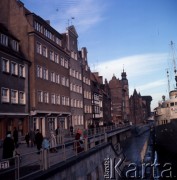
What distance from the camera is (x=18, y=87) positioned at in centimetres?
3231

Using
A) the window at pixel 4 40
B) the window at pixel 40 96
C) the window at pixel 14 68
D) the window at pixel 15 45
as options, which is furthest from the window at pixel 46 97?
the window at pixel 4 40

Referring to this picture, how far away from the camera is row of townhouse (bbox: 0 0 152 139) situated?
30.6 meters

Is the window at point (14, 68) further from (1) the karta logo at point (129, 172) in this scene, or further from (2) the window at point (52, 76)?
(1) the karta logo at point (129, 172)

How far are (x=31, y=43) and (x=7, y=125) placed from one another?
37.5 feet

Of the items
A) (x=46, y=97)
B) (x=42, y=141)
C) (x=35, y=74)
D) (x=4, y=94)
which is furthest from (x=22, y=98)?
(x=42, y=141)

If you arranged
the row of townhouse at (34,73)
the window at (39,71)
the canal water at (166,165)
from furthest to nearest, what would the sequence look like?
the window at (39,71)
the row of townhouse at (34,73)
the canal water at (166,165)

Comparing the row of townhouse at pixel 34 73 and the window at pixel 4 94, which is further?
the row of townhouse at pixel 34 73

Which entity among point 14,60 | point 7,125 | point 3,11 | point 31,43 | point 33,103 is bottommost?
point 7,125

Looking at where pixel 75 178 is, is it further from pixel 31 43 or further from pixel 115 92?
pixel 115 92

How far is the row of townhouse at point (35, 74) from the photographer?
30.6 metres

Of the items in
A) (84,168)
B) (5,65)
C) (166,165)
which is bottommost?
(166,165)

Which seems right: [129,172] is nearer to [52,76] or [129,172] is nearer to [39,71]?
[39,71]

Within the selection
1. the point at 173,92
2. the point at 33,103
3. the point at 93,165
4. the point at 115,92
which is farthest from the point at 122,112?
the point at 93,165

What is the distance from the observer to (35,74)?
35562mm
